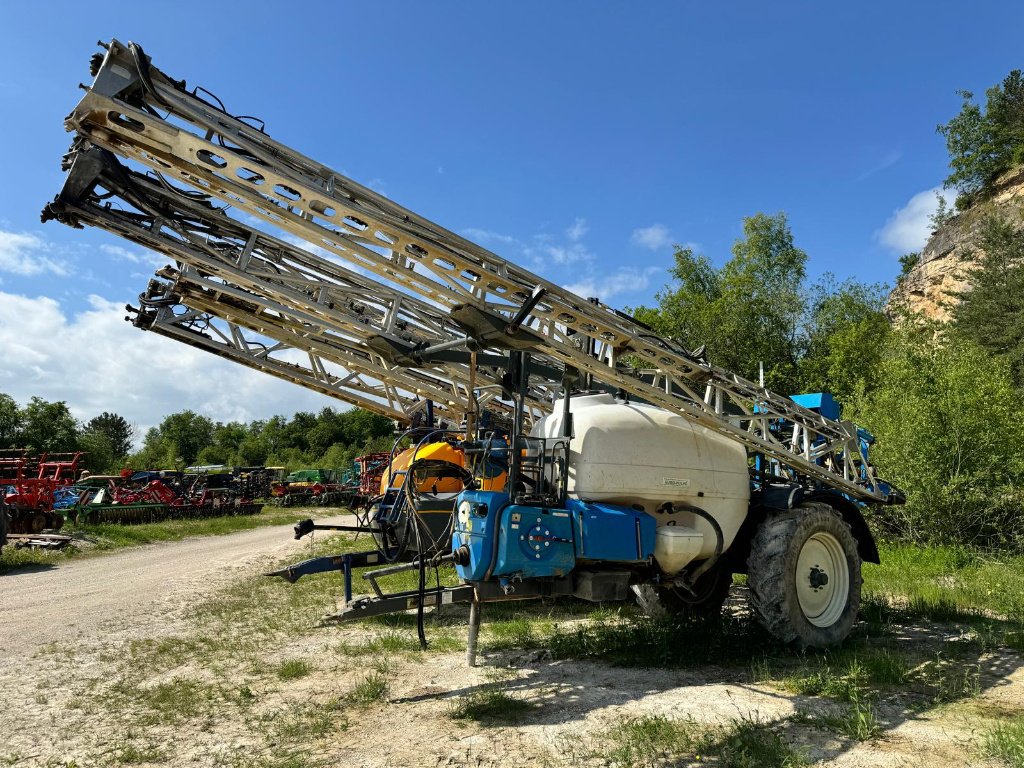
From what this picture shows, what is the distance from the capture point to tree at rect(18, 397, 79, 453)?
144 feet

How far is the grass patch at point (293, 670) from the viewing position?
20.6 ft

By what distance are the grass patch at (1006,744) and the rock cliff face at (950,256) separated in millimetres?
37726

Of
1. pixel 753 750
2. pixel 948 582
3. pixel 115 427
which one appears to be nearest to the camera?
pixel 753 750

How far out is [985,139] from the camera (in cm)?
4603

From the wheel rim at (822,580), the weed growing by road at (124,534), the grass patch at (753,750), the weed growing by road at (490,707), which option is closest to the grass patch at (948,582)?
the wheel rim at (822,580)

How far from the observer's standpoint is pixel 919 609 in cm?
850

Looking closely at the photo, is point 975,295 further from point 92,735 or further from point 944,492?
point 92,735

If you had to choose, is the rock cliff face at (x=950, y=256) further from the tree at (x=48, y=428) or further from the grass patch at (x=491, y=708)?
the tree at (x=48, y=428)

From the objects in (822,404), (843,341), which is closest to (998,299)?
(843,341)

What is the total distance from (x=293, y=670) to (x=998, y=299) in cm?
3395

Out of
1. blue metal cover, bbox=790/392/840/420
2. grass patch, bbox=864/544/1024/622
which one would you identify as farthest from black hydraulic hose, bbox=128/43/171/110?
grass patch, bbox=864/544/1024/622

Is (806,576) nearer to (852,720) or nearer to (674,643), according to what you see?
(674,643)

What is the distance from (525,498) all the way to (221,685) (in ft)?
10.1

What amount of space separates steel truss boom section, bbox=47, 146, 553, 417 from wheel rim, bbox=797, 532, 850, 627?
15.0ft
